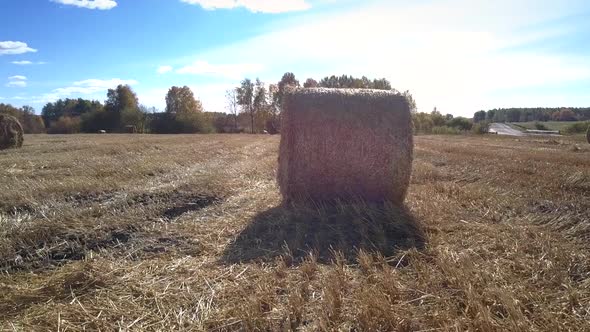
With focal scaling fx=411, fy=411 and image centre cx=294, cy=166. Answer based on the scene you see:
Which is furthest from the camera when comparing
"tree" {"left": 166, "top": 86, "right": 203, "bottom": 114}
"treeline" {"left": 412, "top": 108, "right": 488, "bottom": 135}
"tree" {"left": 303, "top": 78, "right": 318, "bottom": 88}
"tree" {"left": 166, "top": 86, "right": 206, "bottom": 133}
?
"tree" {"left": 166, "top": 86, "right": 203, "bottom": 114}

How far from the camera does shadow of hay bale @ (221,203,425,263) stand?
15.8ft

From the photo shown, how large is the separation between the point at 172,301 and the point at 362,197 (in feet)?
13.6

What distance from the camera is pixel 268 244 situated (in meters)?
5.15

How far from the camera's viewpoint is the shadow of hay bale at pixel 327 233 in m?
4.80

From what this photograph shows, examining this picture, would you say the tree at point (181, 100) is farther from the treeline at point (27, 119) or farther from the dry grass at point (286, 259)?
the dry grass at point (286, 259)

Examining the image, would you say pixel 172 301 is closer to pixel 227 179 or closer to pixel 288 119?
pixel 288 119

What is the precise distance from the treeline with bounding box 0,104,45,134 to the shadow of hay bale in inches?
2326

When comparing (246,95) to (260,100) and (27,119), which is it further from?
(27,119)

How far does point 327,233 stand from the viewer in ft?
18.0

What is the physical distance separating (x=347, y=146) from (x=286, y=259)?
119 inches

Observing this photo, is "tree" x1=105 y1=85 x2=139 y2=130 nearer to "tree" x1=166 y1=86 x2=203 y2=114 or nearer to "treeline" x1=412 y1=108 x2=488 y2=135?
"tree" x1=166 y1=86 x2=203 y2=114

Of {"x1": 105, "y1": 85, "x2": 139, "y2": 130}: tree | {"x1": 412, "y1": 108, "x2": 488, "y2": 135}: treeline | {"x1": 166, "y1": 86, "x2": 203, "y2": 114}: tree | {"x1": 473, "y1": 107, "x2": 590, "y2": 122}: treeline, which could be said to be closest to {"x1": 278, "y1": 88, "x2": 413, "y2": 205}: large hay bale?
{"x1": 412, "y1": 108, "x2": 488, "y2": 135}: treeline

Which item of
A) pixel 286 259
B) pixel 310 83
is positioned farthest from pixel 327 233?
pixel 310 83

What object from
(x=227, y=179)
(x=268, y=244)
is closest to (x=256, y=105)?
(x=227, y=179)
